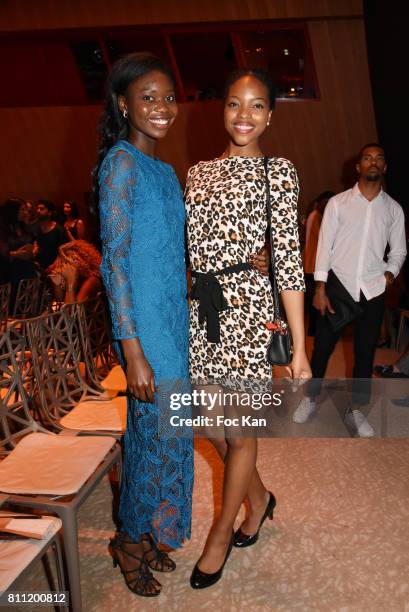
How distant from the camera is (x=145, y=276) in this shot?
1.61m

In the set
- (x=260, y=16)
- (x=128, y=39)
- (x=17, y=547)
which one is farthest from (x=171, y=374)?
(x=128, y=39)

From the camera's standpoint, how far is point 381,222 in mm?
3252

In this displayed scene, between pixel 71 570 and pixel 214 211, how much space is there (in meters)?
1.26

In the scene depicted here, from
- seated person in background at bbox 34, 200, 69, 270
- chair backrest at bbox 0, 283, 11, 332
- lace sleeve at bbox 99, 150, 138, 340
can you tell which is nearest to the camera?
lace sleeve at bbox 99, 150, 138, 340

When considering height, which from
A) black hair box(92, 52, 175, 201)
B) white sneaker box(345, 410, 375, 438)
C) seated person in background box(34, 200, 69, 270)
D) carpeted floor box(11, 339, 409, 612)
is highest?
seated person in background box(34, 200, 69, 270)

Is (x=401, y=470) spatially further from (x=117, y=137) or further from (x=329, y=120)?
(x=329, y=120)

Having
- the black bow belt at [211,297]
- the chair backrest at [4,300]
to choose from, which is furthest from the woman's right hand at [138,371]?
the chair backrest at [4,300]

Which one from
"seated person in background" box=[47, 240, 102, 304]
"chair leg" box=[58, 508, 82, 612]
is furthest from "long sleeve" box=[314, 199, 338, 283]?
"chair leg" box=[58, 508, 82, 612]

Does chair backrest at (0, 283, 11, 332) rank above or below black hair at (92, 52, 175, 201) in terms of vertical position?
below

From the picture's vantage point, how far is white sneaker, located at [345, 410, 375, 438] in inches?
126

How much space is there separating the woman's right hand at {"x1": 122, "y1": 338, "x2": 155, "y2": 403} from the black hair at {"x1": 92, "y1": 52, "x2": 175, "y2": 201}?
508 millimetres

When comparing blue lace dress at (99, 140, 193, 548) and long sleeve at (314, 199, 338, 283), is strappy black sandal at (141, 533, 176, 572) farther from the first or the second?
long sleeve at (314, 199, 338, 283)

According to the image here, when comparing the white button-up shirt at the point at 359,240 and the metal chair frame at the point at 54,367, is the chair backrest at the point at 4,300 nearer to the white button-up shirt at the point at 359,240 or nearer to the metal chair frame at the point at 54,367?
the metal chair frame at the point at 54,367

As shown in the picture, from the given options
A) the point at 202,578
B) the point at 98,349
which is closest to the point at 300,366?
the point at 202,578
